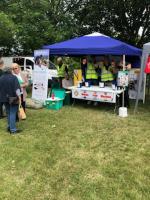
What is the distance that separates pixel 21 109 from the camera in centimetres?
894

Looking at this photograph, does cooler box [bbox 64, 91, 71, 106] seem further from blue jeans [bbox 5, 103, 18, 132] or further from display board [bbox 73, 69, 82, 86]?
blue jeans [bbox 5, 103, 18, 132]

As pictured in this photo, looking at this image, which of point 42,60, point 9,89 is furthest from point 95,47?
point 9,89

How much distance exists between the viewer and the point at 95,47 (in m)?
10.6

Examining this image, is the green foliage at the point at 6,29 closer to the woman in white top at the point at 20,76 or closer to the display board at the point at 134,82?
the display board at the point at 134,82

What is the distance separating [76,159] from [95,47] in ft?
17.5

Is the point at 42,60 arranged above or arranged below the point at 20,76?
above

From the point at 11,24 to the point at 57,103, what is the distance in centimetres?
655

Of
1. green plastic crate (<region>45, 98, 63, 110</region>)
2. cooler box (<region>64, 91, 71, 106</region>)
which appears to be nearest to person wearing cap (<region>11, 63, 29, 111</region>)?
green plastic crate (<region>45, 98, 63, 110</region>)

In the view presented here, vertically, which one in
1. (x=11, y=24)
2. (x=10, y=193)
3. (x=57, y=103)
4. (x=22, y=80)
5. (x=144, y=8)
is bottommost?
(x=10, y=193)

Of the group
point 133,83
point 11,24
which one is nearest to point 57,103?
point 133,83

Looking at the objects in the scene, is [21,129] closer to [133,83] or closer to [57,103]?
[57,103]

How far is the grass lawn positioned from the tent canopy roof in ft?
7.32

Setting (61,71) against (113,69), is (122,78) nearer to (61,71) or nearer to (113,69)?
(113,69)

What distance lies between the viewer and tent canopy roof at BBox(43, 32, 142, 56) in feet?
33.7
